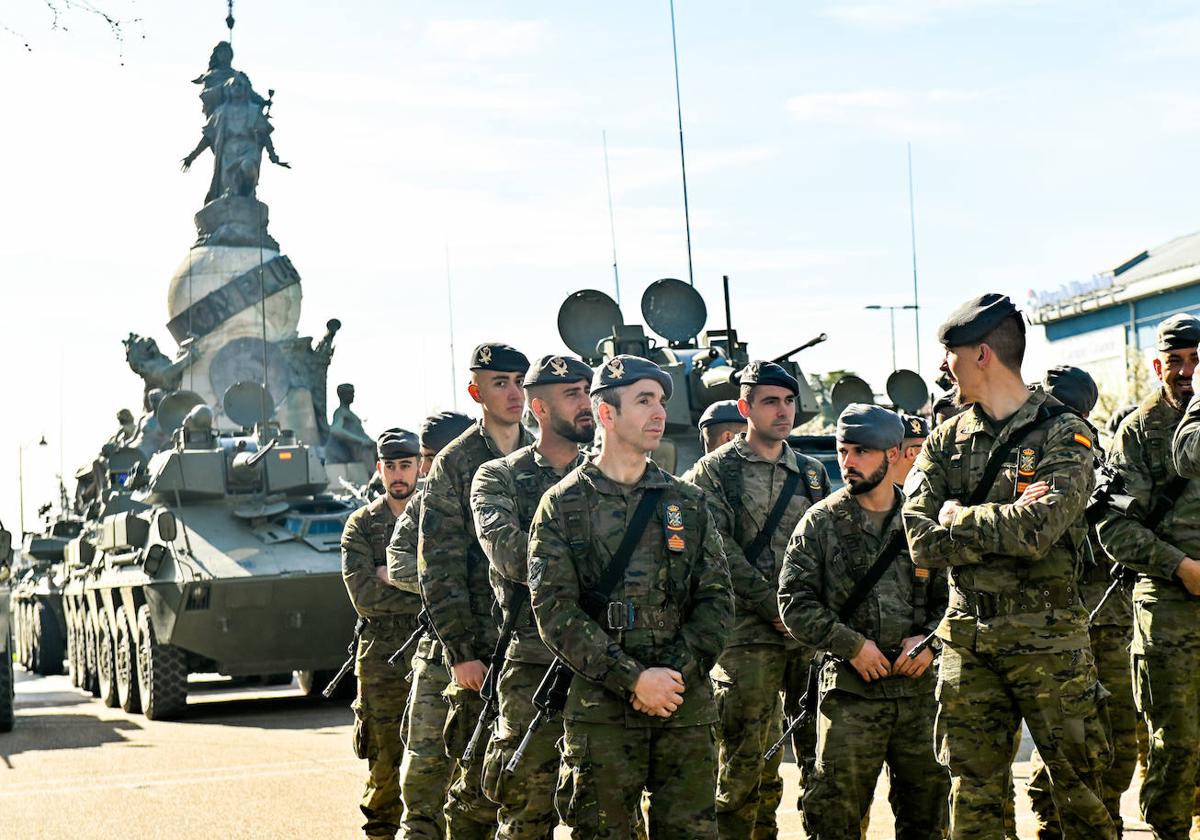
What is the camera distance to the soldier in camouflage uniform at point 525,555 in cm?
588

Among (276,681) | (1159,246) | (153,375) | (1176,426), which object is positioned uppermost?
(1159,246)

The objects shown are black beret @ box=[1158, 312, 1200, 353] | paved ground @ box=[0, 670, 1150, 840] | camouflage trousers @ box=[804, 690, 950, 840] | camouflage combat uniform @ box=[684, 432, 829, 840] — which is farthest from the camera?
paved ground @ box=[0, 670, 1150, 840]

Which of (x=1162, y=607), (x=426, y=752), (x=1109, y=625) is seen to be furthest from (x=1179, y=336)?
(x=426, y=752)

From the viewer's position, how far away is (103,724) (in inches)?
596

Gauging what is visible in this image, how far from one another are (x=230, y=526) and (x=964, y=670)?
11.9 m

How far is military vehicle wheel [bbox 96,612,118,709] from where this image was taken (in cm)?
1745

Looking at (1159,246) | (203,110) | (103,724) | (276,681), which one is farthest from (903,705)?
(1159,246)

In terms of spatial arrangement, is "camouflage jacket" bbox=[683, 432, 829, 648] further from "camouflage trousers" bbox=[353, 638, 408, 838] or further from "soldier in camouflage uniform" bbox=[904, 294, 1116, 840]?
"camouflage trousers" bbox=[353, 638, 408, 838]

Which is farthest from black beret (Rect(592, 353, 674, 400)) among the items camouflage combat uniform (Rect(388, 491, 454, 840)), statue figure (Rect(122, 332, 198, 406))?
statue figure (Rect(122, 332, 198, 406))

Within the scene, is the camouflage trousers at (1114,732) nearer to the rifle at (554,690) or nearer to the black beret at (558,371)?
the rifle at (554,690)

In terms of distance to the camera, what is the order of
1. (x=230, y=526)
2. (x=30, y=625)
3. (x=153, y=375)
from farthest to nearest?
(x=153, y=375), (x=30, y=625), (x=230, y=526)

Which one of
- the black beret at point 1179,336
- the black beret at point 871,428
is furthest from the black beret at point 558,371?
the black beret at point 1179,336

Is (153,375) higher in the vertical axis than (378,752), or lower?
higher

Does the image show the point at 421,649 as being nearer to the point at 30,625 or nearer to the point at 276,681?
the point at 276,681
